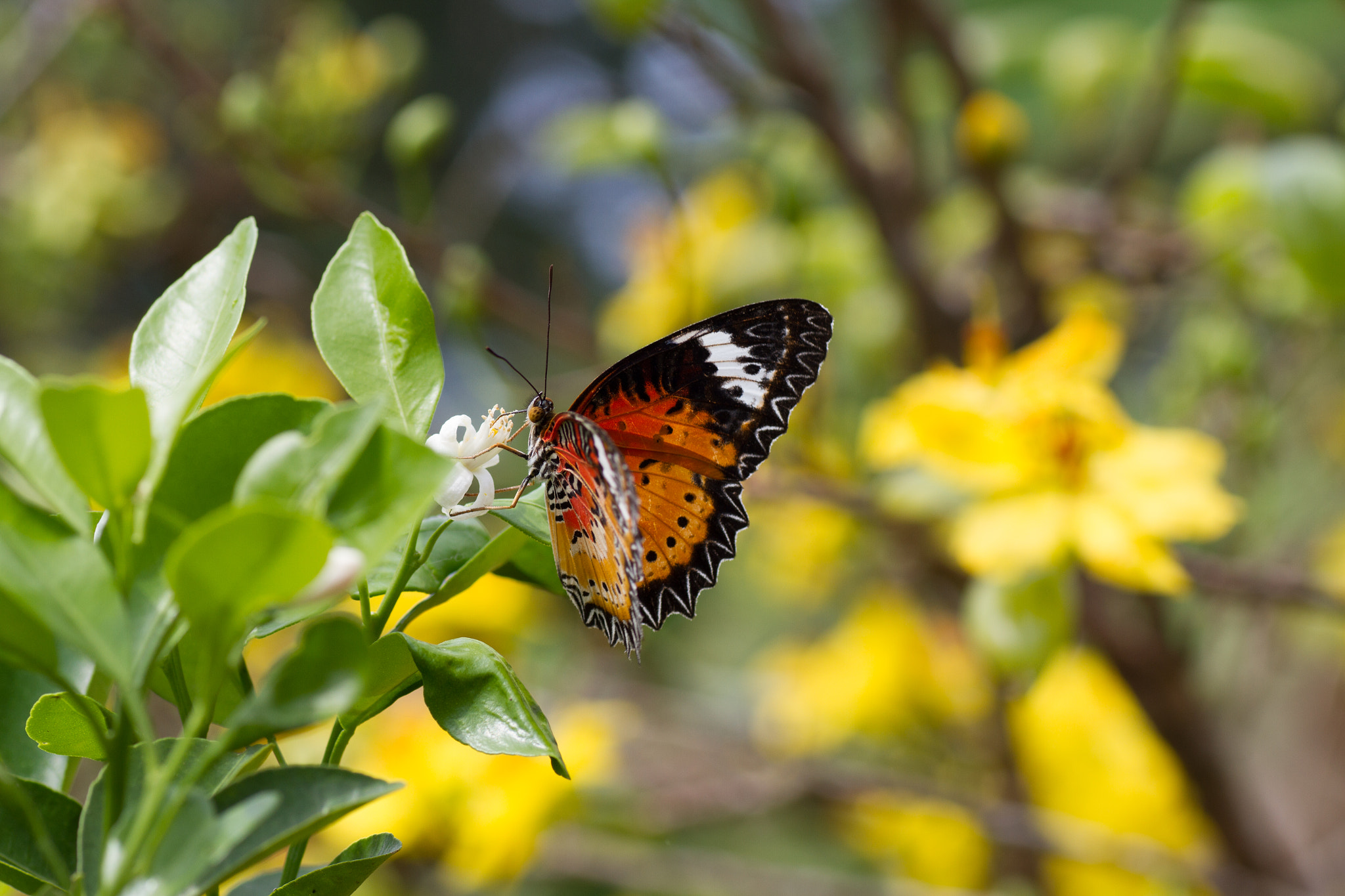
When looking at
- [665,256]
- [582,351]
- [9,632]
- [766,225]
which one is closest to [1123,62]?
[766,225]

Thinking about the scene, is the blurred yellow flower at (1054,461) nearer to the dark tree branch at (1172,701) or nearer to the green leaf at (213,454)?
the dark tree branch at (1172,701)

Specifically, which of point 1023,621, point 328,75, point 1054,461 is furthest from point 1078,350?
point 328,75

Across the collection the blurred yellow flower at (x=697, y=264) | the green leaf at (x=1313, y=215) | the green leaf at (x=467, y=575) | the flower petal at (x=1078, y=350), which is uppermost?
the green leaf at (x=467, y=575)

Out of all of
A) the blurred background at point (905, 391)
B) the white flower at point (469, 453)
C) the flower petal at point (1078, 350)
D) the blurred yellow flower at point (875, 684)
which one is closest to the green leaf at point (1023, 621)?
the blurred background at point (905, 391)

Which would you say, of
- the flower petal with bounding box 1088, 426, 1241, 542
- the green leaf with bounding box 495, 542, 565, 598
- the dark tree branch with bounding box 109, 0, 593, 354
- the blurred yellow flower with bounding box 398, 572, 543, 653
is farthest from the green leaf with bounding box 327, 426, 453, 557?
the blurred yellow flower with bounding box 398, 572, 543, 653

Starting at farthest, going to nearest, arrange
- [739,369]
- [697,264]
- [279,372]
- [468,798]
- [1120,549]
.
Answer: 1. [279,372]
2. [697,264]
3. [468,798]
4. [1120,549]
5. [739,369]

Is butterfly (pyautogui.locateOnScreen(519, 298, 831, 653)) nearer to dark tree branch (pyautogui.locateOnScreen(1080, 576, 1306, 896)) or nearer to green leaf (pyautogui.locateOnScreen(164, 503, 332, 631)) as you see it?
green leaf (pyautogui.locateOnScreen(164, 503, 332, 631))

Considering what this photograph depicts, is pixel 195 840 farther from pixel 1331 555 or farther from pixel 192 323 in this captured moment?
pixel 1331 555
